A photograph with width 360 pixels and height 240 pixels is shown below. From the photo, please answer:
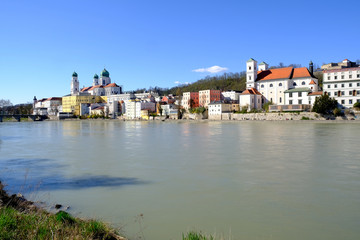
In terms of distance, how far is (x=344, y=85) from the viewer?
4822cm

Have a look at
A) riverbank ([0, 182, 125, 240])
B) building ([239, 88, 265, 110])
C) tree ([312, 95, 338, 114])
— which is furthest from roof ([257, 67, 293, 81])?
riverbank ([0, 182, 125, 240])

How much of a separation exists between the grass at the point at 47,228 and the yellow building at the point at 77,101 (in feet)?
374

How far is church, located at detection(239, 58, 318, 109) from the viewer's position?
6004 centimetres

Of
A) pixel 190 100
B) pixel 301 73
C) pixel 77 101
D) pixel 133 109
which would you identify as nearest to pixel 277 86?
pixel 301 73

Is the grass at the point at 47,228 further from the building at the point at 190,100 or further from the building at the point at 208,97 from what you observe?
the building at the point at 190,100

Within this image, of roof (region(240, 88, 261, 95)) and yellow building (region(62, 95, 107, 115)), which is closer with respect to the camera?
roof (region(240, 88, 261, 95))

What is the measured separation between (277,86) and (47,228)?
6693 centimetres

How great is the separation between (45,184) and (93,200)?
7.56 ft

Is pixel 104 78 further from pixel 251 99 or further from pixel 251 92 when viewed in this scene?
pixel 251 99

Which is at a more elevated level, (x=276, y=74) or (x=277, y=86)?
(x=276, y=74)

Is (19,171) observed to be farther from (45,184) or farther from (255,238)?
(255,238)

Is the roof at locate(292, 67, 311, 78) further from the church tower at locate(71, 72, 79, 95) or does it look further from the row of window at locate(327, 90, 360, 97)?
the church tower at locate(71, 72, 79, 95)

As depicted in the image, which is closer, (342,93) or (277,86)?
(342,93)

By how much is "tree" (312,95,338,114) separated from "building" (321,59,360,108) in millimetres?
1816
